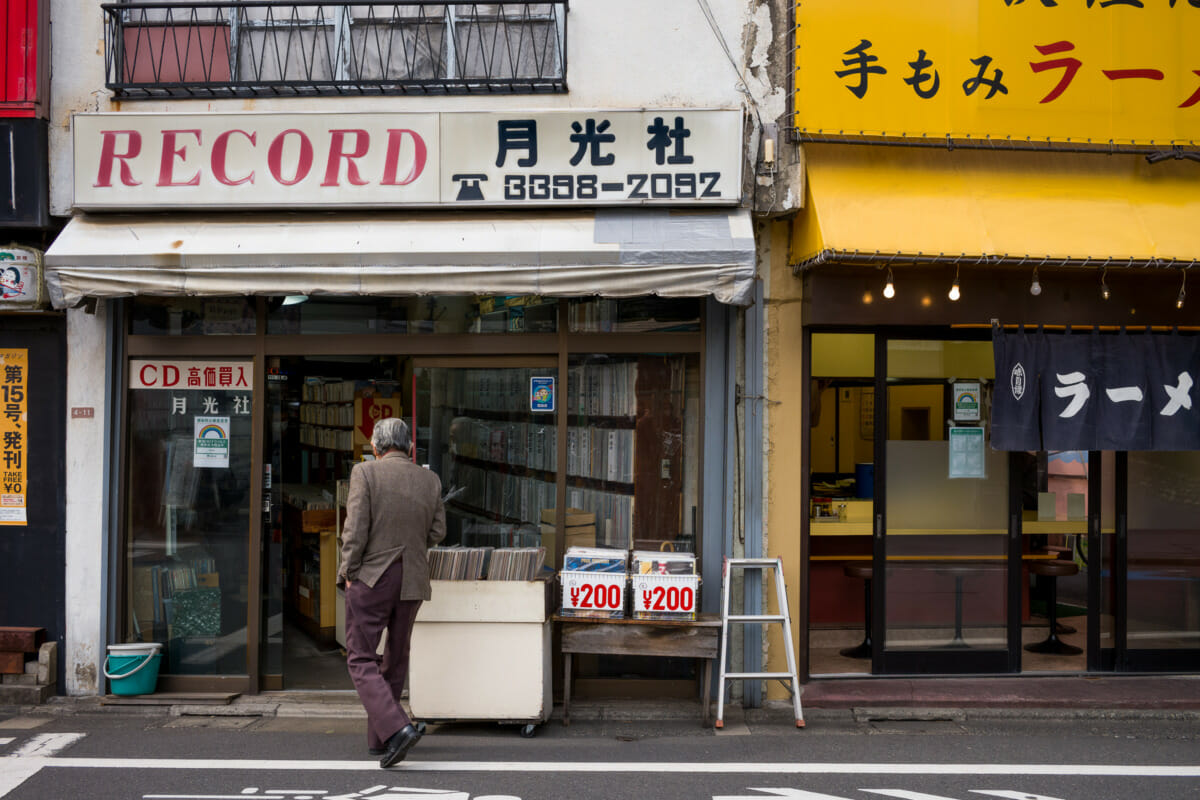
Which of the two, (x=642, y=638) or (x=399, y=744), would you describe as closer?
(x=399, y=744)

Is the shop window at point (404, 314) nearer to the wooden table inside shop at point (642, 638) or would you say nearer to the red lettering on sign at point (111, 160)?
the red lettering on sign at point (111, 160)

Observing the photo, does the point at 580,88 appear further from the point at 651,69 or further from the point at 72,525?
the point at 72,525

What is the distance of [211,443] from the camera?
756 centimetres

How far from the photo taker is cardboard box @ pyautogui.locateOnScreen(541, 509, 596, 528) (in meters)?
7.51

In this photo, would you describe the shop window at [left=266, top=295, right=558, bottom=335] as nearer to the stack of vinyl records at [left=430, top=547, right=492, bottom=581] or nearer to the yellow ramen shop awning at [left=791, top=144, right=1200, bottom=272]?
the stack of vinyl records at [left=430, top=547, right=492, bottom=581]

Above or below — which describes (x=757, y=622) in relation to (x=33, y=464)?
below

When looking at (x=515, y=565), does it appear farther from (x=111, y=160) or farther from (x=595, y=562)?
(x=111, y=160)

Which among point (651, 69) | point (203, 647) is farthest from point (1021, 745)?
point (203, 647)

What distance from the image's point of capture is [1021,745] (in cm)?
634

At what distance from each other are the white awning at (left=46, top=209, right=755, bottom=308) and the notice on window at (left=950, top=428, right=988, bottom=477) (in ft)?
8.03

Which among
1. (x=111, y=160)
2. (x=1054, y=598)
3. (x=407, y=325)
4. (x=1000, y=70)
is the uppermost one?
(x=1000, y=70)

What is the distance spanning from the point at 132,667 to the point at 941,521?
250 inches

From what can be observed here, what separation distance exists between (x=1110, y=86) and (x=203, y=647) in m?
8.18

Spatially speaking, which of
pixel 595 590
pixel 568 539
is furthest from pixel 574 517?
pixel 595 590
